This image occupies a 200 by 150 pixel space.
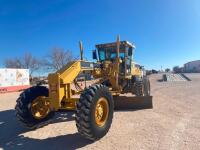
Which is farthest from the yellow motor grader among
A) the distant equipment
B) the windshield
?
the distant equipment

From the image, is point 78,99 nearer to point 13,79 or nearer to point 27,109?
point 27,109

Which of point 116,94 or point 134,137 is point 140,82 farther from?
point 134,137

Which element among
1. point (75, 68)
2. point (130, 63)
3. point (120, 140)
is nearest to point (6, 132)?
point (75, 68)

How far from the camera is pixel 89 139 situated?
584cm

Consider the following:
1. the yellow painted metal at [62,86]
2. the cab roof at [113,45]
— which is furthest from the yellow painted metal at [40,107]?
the cab roof at [113,45]

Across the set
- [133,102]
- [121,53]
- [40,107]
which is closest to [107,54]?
Result: [121,53]

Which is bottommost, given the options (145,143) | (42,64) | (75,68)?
(145,143)

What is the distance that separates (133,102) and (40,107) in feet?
13.5

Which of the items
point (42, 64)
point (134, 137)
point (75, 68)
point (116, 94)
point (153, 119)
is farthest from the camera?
point (42, 64)

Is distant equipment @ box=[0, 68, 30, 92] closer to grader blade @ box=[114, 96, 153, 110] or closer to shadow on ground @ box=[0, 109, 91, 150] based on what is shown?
grader blade @ box=[114, 96, 153, 110]

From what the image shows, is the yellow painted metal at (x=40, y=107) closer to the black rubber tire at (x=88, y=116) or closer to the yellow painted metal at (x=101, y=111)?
the yellow painted metal at (x=101, y=111)

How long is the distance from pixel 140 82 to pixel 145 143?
595cm

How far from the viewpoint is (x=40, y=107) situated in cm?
757

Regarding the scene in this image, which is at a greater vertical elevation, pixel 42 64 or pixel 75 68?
pixel 42 64
